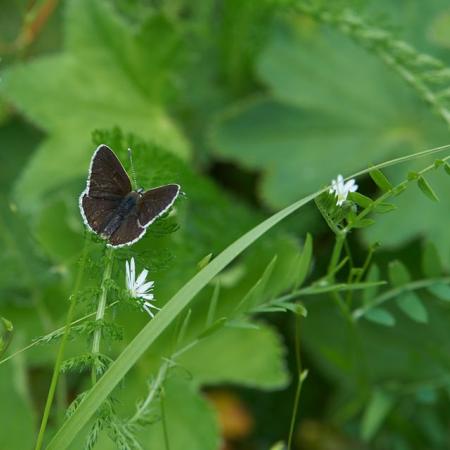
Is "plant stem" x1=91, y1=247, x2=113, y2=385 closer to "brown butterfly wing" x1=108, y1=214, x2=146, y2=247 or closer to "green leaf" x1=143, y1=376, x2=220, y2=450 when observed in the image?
"brown butterfly wing" x1=108, y1=214, x2=146, y2=247

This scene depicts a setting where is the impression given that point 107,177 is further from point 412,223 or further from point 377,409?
point 412,223

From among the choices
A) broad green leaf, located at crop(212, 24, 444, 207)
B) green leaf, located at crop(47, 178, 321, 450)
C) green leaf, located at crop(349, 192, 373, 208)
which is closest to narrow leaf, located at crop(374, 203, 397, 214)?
green leaf, located at crop(349, 192, 373, 208)

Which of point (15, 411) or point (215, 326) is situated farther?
point (15, 411)

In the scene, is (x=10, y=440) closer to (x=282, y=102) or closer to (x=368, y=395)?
(x=368, y=395)

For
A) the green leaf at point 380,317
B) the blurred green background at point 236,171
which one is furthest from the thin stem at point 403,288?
the blurred green background at point 236,171

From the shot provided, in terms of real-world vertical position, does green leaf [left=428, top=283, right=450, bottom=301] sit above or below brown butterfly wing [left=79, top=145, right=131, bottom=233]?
below

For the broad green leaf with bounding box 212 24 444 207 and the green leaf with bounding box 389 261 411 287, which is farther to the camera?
the broad green leaf with bounding box 212 24 444 207

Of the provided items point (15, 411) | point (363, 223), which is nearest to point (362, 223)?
point (363, 223)
